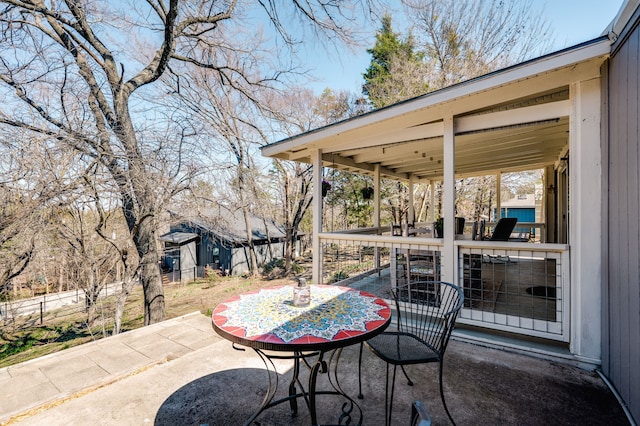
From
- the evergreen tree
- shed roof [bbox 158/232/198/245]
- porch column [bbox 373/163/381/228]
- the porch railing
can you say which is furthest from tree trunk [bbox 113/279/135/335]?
Result: the evergreen tree

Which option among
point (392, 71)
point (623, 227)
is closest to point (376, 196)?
point (623, 227)

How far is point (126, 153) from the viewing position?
192 inches

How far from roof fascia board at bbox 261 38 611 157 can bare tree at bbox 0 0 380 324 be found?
3220 millimetres

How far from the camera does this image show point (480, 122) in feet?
11.1

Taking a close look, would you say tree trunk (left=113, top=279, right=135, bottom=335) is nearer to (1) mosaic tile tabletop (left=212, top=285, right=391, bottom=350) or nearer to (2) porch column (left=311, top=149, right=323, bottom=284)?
(2) porch column (left=311, top=149, right=323, bottom=284)

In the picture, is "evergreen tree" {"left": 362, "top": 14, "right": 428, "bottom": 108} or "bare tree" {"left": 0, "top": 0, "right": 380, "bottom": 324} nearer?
"bare tree" {"left": 0, "top": 0, "right": 380, "bottom": 324}

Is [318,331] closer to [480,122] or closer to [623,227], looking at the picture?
[623,227]

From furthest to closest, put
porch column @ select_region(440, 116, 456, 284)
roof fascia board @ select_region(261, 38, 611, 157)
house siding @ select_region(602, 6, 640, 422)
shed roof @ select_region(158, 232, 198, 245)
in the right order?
1. shed roof @ select_region(158, 232, 198, 245)
2. porch column @ select_region(440, 116, 456, 284)
3. roof fascia board @ select_region(261, 38, 611, 157)
4. house siding @ select_region(602, 6, 640, 422)

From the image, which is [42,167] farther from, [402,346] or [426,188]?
[426,188]

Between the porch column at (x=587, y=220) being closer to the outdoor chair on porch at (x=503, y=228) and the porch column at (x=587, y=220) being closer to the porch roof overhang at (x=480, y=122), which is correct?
the porch roof overhang at (x=480, y=122)

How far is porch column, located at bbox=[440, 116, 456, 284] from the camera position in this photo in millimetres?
3432

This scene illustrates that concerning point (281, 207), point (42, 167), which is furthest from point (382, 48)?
point (42, 167)

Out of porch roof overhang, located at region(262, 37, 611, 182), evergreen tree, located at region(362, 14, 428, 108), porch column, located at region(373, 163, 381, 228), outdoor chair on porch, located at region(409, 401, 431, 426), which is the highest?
evergreen tree, located at region(362, 14, 428, 108)

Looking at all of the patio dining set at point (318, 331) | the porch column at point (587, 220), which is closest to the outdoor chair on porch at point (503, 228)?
the porch column at point (587, 220)
